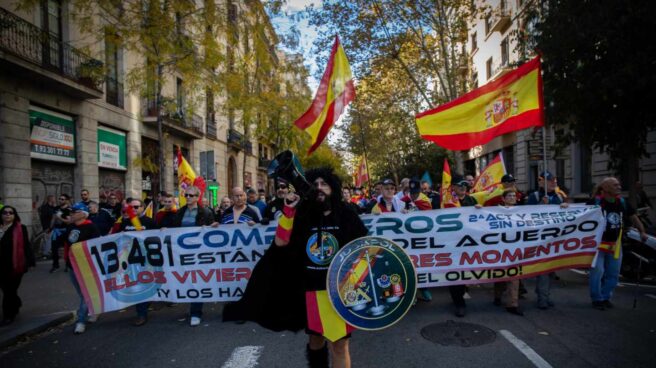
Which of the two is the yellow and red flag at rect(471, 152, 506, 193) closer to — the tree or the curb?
the tree

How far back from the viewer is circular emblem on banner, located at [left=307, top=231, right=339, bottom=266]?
10.3 ft

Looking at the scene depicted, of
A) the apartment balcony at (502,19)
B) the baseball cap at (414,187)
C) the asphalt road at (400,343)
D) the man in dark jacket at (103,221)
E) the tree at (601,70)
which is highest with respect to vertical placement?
the apartment balcony at (502,19)

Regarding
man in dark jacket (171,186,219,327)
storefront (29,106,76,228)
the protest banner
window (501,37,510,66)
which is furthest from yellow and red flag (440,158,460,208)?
window (501,37,510,66)

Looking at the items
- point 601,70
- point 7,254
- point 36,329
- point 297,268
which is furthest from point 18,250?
point 601,70

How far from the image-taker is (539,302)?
603 centimetres

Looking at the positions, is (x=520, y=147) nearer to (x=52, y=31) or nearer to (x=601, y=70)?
(x=601, y=70)

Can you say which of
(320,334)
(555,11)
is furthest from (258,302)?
(555,11)

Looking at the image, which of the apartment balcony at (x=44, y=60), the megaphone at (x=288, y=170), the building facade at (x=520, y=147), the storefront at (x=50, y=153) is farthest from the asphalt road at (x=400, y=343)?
the storefront at (x=50, y=153)

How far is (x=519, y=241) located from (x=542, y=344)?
139 cm

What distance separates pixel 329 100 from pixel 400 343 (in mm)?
2853

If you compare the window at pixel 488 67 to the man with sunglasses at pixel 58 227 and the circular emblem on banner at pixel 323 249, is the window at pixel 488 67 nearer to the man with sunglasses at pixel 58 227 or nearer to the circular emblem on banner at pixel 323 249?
the man with sunglasses at pixel 58 227

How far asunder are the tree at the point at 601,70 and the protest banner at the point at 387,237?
5.77m

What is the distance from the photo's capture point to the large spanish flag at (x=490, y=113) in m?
5.87

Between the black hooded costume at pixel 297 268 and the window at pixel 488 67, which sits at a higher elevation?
the window at pixel 488 67
